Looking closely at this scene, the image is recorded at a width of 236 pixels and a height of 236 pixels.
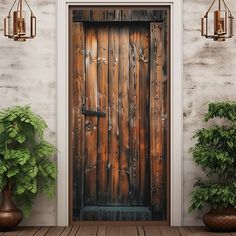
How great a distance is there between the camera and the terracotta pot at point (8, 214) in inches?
233

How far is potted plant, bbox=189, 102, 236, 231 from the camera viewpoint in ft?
19.2

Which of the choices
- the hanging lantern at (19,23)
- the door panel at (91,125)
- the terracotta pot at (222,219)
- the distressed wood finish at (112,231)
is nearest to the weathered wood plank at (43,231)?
the distressed wood finish at (112,231)

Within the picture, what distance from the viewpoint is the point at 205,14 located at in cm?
630

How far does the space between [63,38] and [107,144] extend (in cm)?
106

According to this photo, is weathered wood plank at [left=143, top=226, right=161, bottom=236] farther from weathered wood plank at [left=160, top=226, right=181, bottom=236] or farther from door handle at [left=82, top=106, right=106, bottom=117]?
door handle at [left=82, top=106, right=106, bottom=117]

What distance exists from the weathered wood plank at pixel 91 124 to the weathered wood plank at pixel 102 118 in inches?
1.5

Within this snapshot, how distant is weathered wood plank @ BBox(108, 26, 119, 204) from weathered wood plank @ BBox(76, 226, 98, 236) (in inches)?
14.4

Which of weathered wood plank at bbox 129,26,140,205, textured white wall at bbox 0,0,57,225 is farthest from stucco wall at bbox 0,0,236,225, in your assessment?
weathered wood plank at bbox 129,26,140,205

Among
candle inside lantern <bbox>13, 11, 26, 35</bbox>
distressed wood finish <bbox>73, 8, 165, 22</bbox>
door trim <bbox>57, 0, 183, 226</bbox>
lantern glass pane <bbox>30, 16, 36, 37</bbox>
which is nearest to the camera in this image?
candle inside lantern <bbox>13, 11, 26, 35</bbox>

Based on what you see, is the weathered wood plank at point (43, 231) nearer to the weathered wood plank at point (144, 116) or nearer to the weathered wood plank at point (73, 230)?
the weathered wood plank at point (73, 230)

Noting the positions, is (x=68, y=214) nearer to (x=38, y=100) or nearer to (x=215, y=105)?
(x=38, y=100)

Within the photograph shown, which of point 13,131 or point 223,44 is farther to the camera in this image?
point 223,44

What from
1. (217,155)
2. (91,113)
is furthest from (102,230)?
(217,155)

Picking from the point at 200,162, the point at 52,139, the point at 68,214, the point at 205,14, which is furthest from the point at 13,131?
the point at 205,14
